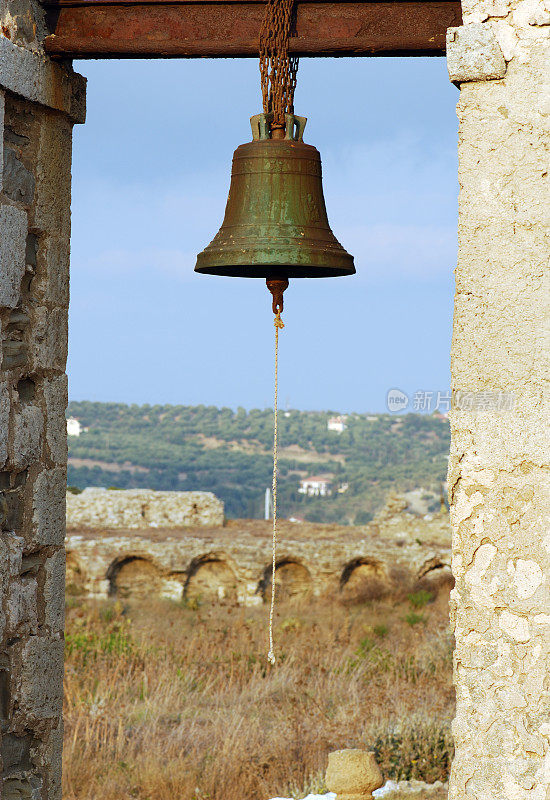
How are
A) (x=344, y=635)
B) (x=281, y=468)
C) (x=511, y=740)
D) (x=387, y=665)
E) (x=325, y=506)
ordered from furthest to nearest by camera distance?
(x=281, y=468), (x=325, y=506), (x=344, y=635), (x=387, y=665), (x=511, y=740)

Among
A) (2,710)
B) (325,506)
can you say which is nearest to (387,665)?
(2,710)

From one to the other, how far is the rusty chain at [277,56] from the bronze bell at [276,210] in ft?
0.29

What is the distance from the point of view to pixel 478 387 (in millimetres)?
2635

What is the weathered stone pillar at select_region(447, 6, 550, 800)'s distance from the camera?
256 cm

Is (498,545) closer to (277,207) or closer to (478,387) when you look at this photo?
(478,387)

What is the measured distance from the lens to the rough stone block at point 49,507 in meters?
3.70

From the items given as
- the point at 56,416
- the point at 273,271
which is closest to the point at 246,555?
the point at 56,416

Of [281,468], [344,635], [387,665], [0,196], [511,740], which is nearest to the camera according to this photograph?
[511,740]

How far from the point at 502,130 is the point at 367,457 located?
192 ft

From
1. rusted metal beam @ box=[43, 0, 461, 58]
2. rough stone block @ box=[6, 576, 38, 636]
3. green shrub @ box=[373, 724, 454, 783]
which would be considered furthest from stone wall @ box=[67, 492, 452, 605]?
rusted metal beam @ box=[43, 0, 461, 58]

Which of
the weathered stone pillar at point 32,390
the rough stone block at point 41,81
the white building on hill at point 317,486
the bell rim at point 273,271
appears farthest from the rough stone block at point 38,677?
the white building on hill at point 317,486

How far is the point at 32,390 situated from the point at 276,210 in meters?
1.24

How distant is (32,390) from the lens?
374 cm

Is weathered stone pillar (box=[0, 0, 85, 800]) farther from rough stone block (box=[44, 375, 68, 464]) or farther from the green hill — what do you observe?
the green hill
